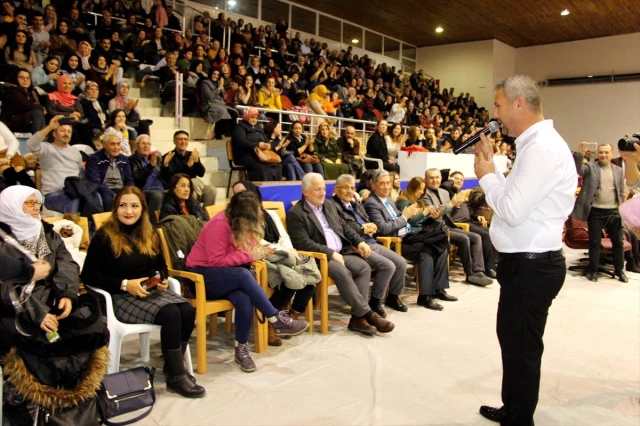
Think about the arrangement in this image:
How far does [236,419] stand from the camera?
229cm

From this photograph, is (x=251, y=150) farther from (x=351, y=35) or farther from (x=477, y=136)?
(x=351, y=35)

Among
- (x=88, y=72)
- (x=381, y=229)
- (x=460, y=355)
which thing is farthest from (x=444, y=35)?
(x=460, y=355)

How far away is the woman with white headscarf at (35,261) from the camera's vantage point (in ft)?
6.80

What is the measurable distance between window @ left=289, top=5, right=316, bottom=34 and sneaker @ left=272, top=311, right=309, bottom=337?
10.6m

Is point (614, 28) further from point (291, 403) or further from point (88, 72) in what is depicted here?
point (291, 403)

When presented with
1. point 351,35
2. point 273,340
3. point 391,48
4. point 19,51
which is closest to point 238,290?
point 273,340

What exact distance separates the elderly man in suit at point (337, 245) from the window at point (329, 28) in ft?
34.4

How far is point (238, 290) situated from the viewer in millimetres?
2922

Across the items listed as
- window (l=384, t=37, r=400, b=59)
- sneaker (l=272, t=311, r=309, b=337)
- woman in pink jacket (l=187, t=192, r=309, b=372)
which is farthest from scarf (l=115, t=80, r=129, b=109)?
window (l=384, t=37, r=400, b=59)

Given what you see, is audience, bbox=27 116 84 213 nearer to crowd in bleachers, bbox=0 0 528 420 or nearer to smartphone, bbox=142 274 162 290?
crowd in bleachers, bbox=0 0 528 420

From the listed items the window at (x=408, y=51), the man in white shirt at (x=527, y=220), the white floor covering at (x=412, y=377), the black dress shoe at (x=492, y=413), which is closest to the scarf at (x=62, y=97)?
the white floor covering at (x=412, y=377)

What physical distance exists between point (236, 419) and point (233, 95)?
19.0 feet

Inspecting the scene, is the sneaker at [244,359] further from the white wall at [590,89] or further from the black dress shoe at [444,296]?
the white wall at [590,89]

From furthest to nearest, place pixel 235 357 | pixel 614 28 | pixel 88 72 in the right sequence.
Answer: pixel 614 28 → pixel 88 72 → pixel 235 357
